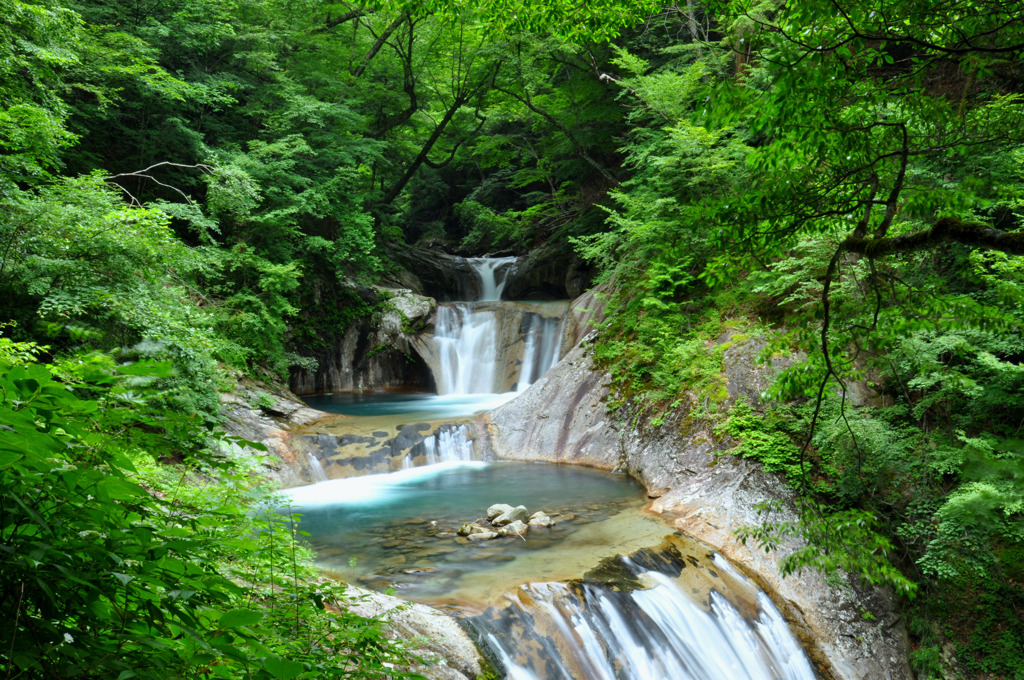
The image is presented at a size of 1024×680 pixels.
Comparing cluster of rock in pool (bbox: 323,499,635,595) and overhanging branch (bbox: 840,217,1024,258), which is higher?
overhanging branch (bbox: 840,217,1024,258)

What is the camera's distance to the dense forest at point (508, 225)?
154 centimetres

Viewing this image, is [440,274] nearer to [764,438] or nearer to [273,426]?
[273,426]

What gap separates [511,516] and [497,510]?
26 cm

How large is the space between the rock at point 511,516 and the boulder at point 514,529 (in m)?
0.08

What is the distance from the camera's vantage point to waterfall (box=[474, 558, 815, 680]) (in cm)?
520

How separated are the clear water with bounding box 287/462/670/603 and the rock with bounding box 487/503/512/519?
0.30 meters

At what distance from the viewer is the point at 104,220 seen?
23.2 ft

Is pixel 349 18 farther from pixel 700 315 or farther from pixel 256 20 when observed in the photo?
pixel 700 315

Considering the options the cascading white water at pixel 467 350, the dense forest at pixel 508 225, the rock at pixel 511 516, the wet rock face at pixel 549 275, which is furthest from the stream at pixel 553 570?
the wet rock face at pixel 549 275

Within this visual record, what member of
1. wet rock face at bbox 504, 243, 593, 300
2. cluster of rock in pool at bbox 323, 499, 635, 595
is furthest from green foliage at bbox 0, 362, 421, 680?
wet rock face at bbox 504, 243, 593, 300

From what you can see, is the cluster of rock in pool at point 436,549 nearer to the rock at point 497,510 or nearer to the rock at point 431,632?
the rock at point 497,510

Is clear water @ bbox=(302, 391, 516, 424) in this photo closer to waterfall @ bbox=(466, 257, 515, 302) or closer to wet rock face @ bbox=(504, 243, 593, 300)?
waterfall @ bbox=(466, 257, 515, 302)

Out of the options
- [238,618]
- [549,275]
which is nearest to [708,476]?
[238,618]

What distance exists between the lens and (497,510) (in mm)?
8031
